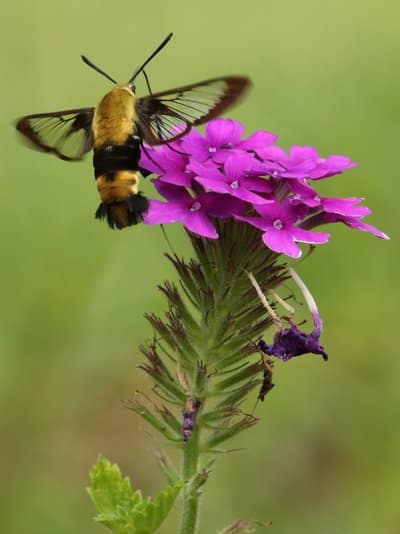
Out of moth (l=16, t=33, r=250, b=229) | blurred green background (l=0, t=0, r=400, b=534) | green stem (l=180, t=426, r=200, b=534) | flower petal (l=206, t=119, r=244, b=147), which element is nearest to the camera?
moth (l=16, t=33, r=250, b=229)

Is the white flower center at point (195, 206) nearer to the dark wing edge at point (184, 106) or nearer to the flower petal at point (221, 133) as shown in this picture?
the dark wing edge at point (184, 106)

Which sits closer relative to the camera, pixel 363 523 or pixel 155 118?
pixel 155 118

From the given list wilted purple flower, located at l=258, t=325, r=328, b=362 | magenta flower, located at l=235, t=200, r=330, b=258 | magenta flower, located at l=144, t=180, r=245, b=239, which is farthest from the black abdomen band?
wilted purple flower, located at l=258, t=325, r=328, b=362

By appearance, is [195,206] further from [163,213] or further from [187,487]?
[187,487]

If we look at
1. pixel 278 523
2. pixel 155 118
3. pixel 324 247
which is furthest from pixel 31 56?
pixel 155 118

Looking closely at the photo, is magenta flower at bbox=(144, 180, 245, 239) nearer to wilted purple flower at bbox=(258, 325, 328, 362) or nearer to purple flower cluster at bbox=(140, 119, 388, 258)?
purple flower cluster at bbox=(140, 119, 388, 258)

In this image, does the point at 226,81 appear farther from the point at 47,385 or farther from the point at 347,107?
the point at 347,107

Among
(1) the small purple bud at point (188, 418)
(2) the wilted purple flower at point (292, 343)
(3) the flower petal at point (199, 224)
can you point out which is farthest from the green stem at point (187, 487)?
(3) the flower petal at point (199, 224)
